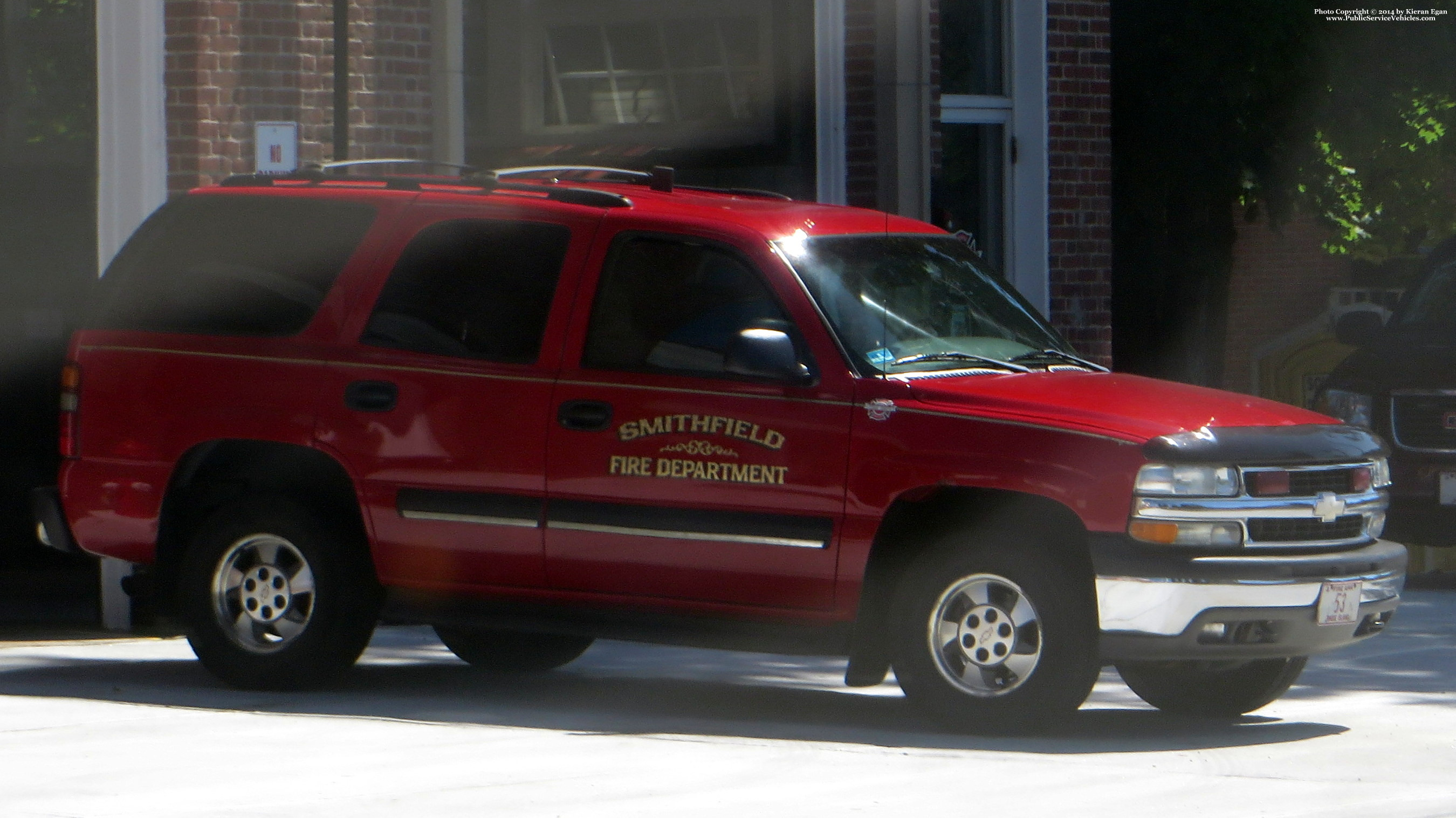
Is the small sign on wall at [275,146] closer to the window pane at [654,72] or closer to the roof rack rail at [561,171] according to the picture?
the roof rack rail at [561,171]

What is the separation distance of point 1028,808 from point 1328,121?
15662 millimetres

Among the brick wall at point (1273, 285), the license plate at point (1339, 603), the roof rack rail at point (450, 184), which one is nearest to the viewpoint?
the license plate at point (1339, 603)

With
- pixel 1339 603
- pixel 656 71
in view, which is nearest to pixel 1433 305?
pixel 656 71

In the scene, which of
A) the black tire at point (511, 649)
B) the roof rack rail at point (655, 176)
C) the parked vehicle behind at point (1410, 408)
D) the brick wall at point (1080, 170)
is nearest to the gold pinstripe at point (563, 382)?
the roof rack rail at point (655, 176)

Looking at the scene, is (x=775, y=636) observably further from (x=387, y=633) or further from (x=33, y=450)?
(x=33, y=450)

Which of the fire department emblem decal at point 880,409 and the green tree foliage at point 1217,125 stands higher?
the green tree foliage at point 1217,125

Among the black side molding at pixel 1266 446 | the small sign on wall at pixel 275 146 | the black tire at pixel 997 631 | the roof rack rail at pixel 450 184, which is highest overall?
the small sign on wall at pixel 275 146

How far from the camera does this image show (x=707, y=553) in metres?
8.78

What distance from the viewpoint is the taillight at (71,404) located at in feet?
32.4

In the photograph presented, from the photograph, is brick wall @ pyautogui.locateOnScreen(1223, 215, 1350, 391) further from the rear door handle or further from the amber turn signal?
the amber turn signal

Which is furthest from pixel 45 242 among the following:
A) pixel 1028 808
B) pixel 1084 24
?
pixel 1028 808

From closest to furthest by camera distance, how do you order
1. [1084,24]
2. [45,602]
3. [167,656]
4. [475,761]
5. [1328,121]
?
[475,761], [167,656], [45,602], [1084,24], [1328,121]

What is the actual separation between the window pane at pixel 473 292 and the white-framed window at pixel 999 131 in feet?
22.6

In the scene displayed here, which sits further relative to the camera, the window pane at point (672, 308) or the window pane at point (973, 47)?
the window pane at point (973, 47)
